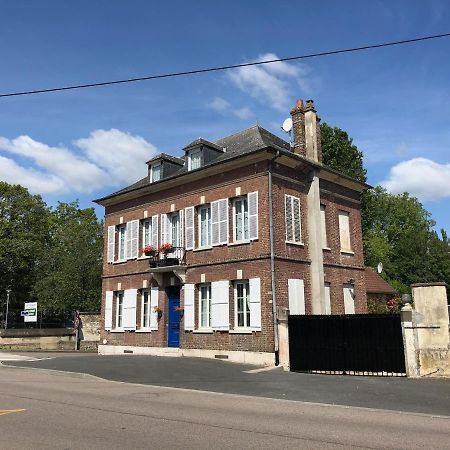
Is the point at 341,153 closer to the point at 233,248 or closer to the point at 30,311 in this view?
the point at 233,248

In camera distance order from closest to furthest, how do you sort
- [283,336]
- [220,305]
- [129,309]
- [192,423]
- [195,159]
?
[192,423] → [283,336] → [220,305] → [195,159] → [129,309]

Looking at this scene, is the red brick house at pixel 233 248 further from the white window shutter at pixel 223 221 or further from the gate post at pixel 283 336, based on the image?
the gate post at pixel 283 336

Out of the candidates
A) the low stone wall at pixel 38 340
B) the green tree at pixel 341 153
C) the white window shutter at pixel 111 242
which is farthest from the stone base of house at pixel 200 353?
the green tree at pixel 341 153

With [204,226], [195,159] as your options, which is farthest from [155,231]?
[195,159]

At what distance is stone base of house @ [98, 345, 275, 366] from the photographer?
16.9 m

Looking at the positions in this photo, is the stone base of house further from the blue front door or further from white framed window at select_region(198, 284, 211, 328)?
white framed window at select_region(198, 284, 211, 328)

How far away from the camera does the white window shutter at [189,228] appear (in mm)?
20359

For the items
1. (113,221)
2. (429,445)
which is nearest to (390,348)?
(429,445)

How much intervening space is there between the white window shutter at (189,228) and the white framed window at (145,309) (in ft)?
11.3

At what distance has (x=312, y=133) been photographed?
21266 mm

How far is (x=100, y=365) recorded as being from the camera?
54.2ft

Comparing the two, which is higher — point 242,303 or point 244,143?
point 244,143

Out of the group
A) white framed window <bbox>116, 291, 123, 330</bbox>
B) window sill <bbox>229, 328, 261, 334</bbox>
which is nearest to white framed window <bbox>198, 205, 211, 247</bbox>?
window sill <bbox>229, 328, 261, 334</bbox>

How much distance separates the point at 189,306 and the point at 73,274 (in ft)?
59.7
